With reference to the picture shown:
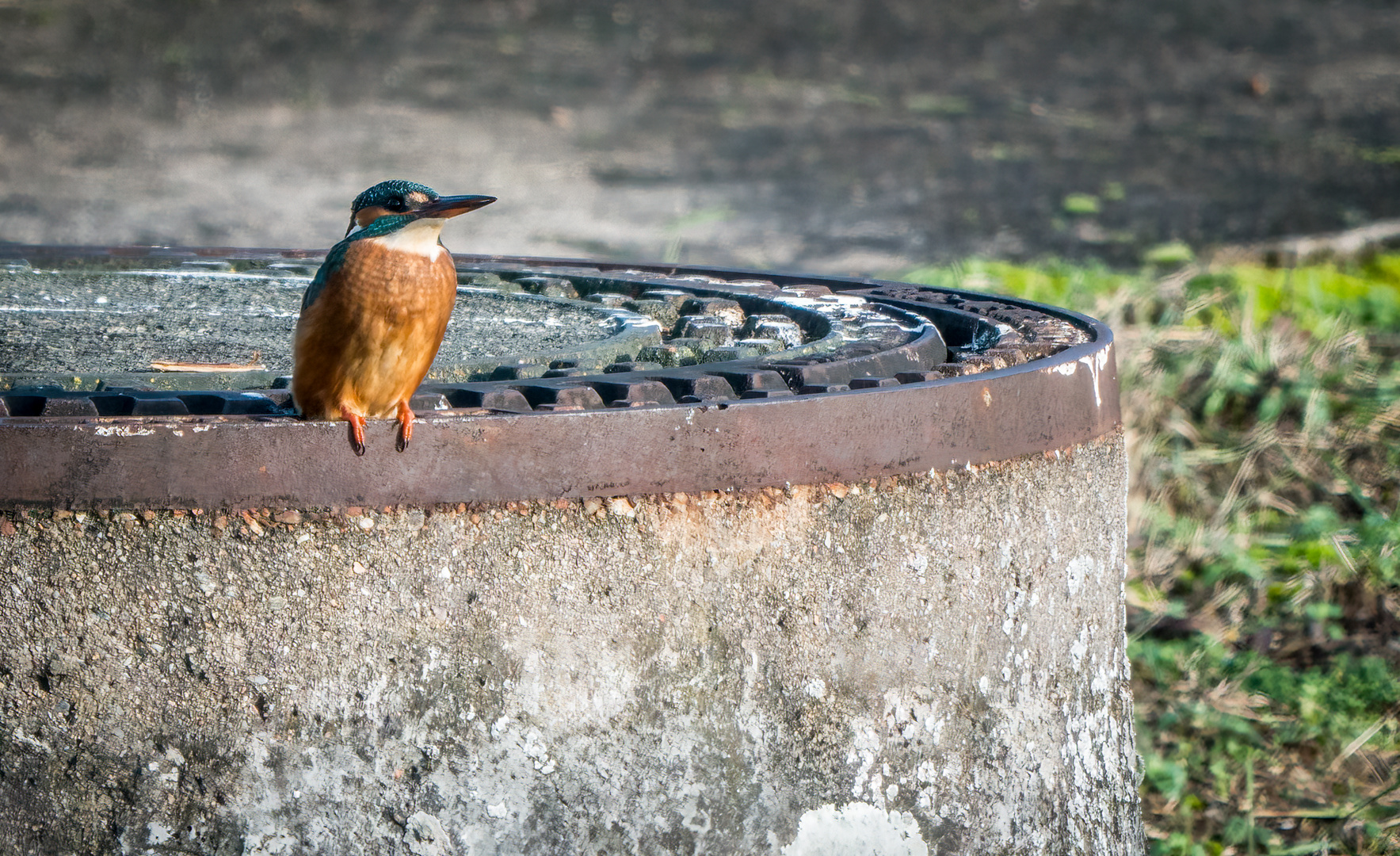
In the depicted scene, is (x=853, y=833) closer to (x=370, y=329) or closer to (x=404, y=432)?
(x=404, y=432)

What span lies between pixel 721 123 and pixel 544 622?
7.81 meters

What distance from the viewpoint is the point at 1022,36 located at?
10086 millimetres

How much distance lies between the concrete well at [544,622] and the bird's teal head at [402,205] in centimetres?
24

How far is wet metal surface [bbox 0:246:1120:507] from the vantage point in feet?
5.24

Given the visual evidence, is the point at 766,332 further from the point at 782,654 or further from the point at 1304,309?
the point at 1304,309

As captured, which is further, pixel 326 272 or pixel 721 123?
pixel 721 123

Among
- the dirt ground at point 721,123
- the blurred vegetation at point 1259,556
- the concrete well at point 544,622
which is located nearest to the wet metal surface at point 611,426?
the concrete well at point 544,622

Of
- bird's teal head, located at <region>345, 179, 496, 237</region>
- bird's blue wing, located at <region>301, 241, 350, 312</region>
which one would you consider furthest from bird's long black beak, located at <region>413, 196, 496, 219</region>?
bird's blue wing, located at <region>301, 241, 350, 312</region>

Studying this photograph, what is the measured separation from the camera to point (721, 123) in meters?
9.18

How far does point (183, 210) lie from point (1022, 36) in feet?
19.5

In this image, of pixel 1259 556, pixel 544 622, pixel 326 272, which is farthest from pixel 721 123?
pixel 544 622

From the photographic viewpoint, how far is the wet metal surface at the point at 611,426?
1597 millimetres

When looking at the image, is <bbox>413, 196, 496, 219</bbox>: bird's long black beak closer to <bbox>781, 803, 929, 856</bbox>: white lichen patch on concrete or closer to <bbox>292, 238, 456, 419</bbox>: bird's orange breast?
<bbox>292, 238, 456, 419</bbox>: bird's orange breast

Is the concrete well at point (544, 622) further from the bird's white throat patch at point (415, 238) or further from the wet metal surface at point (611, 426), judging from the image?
the bird's white throat patch at point (415, 238)
